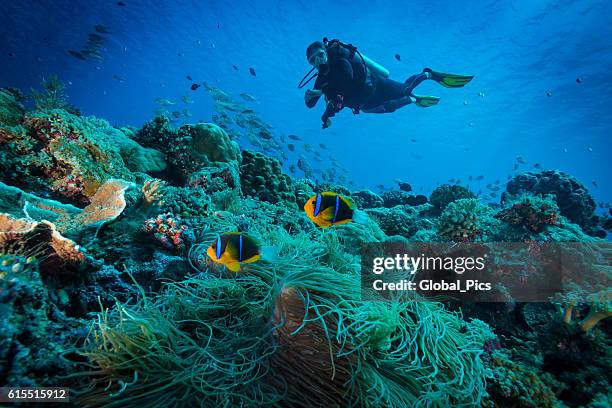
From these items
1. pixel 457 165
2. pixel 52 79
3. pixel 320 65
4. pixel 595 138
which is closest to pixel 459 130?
pixel 595 138

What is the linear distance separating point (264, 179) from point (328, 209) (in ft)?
20.6

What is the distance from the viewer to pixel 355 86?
988 cm

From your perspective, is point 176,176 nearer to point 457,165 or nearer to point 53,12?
point 53,12

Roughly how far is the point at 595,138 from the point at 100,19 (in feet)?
234

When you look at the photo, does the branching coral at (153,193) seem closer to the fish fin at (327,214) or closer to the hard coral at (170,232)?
the hard coral at (170,232)

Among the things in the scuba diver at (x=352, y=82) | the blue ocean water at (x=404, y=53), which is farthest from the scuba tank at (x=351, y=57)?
the blue ocean water at (x=404, y=53)

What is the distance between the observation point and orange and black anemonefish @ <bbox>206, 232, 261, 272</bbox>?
2217 mm

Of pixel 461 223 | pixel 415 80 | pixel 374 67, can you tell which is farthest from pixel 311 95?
pixel 461 223

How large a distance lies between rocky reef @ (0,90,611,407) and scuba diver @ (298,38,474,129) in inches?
242

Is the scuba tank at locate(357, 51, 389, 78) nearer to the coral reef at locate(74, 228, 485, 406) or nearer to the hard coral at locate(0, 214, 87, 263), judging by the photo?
the coral reef at locate(74, 228, 485, 406)

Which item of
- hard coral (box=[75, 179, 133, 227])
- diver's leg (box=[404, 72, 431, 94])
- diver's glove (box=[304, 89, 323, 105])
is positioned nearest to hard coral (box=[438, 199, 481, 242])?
hard coral (box=[75, 179, 133, 227])

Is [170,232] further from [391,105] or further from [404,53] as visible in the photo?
[404,53]

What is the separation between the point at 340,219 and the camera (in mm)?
2602

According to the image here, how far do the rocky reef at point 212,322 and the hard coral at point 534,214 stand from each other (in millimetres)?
3370
